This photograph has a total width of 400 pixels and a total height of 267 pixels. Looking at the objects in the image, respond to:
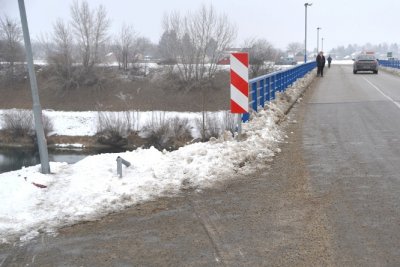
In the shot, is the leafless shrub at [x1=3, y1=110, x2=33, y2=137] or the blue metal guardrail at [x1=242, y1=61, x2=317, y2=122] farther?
the leafless shrub at [x1=3, y1=110, x2=33, y2=137]

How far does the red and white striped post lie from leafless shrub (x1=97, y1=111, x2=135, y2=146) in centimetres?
3178

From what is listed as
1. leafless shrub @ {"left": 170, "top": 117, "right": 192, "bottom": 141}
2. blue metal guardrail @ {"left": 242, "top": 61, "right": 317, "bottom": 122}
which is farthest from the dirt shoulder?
leafless shrub @ {"left": 170, "top": 117, "right": 192, "bottom": 141}

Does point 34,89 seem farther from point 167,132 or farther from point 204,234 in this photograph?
point 167,132

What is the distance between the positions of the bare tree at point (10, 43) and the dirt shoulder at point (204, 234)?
6722cm

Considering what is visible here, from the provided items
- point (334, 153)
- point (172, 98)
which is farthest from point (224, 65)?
point (334, 153)

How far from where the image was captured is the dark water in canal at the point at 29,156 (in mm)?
34375

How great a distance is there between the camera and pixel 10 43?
224ft

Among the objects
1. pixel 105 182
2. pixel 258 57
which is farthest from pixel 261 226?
pixel 258 57

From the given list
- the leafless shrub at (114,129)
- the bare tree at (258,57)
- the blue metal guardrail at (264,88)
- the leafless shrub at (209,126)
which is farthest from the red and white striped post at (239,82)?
the bare tree at (258,57)

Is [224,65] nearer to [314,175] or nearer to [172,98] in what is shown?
[172,98]

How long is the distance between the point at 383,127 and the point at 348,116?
6.76 feet

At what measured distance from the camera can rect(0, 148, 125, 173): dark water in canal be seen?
113 feet

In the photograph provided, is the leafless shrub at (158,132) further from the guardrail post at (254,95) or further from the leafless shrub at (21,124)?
the guardrail post at (254,95)

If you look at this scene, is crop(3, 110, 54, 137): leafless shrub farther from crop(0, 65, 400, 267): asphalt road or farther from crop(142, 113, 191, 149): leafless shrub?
crop(0, 65, 400, 267): asphalt road
